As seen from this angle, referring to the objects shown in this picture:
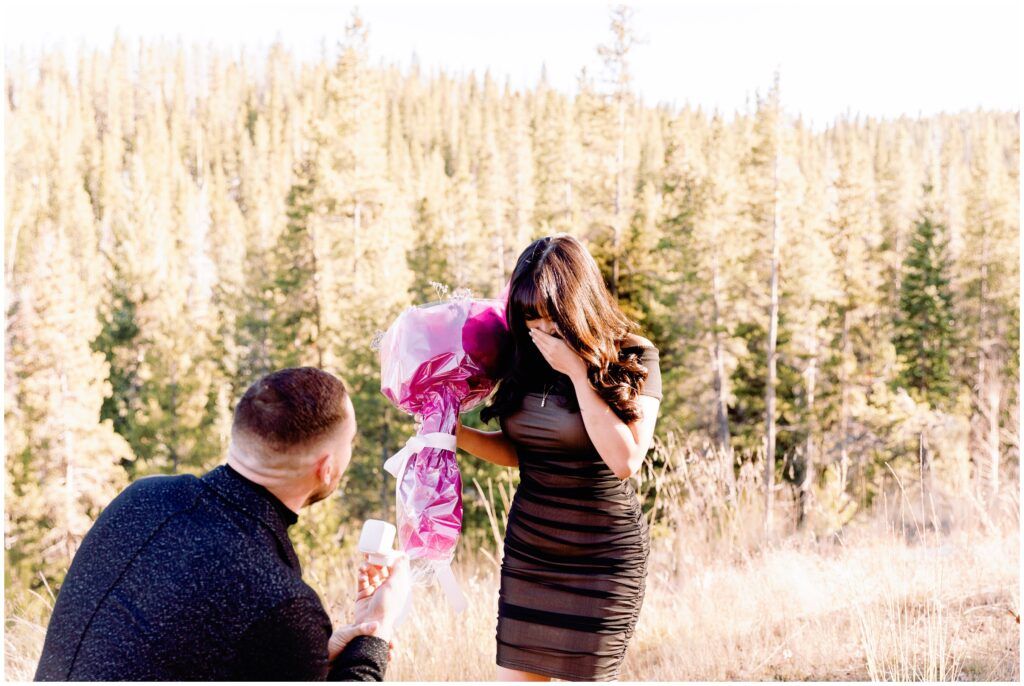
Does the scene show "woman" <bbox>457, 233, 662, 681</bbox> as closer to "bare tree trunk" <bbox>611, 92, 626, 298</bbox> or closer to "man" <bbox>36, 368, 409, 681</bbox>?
"man" <bbox>36, 368, 409, 681</bbox>

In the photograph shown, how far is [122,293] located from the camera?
3603 centimetres

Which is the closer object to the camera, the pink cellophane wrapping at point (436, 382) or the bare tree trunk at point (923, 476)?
the pink cellophane wrapping at point (436, 382)

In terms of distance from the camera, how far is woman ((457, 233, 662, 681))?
2578 mm

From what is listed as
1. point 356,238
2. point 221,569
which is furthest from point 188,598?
point 356,238

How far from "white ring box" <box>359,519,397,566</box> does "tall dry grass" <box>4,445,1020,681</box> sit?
1.83 m

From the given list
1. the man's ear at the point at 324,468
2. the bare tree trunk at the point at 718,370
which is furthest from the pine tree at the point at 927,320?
the man's ear at the point at 324,468

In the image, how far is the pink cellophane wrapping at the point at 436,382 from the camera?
2850 millimetres

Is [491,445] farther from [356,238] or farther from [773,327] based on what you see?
[773,327]

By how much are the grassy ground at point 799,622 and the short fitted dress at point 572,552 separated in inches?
55.0

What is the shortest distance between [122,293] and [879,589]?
1473 inches

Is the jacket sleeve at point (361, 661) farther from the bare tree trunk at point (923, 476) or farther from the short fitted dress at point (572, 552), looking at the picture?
the bare tree trunk at point (923, 476)

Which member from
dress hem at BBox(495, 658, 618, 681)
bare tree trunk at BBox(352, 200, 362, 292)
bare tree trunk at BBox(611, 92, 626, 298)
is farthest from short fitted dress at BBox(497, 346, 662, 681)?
bare tree trunk at BBox(352, 200, 362, 292)

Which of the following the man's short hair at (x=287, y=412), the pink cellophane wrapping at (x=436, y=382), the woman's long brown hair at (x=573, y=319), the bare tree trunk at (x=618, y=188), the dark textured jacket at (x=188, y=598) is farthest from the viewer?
the bare tree trunk at (x=618, y=188)

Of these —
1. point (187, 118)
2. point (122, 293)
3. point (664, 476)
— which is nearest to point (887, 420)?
point (664, 476)
